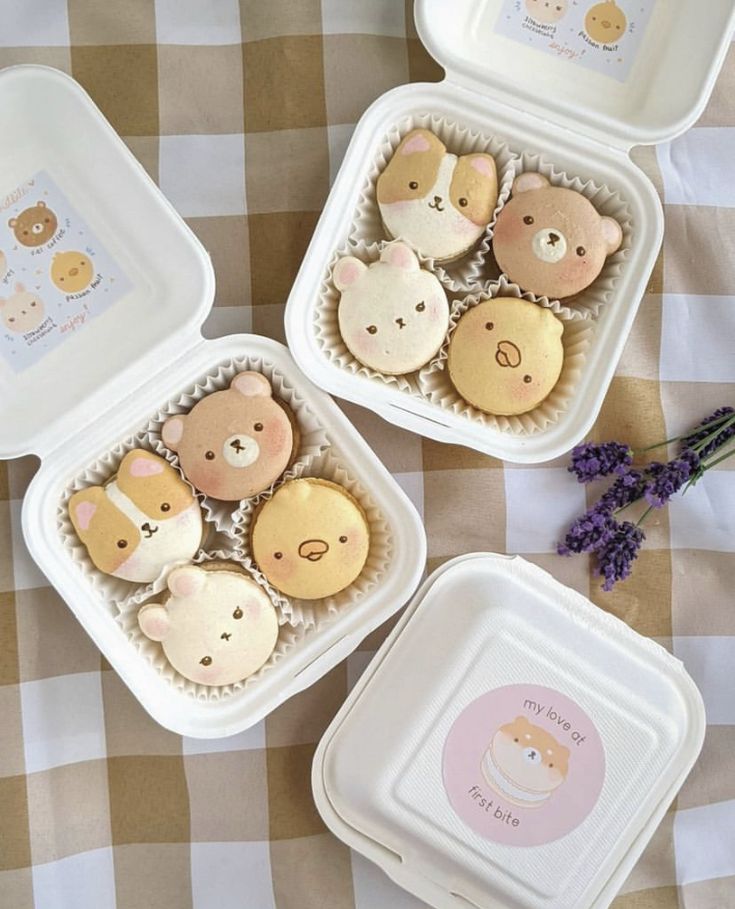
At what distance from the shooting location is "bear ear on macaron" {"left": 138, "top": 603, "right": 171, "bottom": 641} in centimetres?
98

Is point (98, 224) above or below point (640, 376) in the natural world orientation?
above

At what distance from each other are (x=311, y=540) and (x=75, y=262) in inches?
17.6

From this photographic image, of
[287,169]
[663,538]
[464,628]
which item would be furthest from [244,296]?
[663,538]

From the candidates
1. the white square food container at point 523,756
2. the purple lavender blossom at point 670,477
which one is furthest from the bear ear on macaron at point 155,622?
the purple lavender blossom at point 670,477

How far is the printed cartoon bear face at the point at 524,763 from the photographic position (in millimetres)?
958

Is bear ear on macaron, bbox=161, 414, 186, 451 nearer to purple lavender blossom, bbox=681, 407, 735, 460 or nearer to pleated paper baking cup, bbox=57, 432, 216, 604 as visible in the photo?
pleated paper baking cup, bbox=57, 432, 216, 604

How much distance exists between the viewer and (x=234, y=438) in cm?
99

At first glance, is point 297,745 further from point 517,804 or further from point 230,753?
point 517,804

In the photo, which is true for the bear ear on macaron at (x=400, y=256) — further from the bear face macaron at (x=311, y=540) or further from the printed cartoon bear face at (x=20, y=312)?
A: the printed cartoon bear face at (x=20, y=312)

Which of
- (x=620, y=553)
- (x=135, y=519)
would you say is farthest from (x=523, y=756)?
(x=135, y=519)

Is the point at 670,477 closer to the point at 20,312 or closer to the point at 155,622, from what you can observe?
the point at 155,622

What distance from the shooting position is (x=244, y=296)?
109 cm

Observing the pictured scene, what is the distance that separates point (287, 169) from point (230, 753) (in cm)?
72

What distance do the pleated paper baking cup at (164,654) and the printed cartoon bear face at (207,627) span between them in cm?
1
